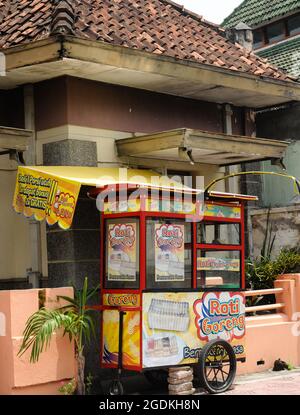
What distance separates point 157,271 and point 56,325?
1367 mm

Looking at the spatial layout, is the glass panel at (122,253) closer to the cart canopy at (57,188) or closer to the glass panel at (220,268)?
the cart canopy at (57,188)

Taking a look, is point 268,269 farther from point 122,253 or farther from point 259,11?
point 259,11

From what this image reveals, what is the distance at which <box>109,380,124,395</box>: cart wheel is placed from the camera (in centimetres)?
962

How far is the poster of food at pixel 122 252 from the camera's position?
9625 mm

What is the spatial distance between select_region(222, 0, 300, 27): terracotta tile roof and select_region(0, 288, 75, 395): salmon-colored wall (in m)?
11.3

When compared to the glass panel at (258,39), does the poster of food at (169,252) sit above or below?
below

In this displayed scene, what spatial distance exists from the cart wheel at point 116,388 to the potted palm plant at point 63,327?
1.15ft

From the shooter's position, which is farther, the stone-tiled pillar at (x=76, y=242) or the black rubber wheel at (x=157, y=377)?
the stone-tiled pillar at (x=76, y=242)

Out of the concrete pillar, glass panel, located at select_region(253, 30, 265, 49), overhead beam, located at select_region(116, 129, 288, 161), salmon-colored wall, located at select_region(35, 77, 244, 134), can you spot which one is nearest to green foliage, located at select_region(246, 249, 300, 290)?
the concrete pillar

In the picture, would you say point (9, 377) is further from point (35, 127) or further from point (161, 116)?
point (161, 116)

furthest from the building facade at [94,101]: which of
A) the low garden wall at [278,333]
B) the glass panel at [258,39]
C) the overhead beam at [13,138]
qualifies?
the glass panel at [258,39]

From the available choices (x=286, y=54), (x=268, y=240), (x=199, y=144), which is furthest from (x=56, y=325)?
(x=286, y=54)

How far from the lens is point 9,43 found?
35.9 feet

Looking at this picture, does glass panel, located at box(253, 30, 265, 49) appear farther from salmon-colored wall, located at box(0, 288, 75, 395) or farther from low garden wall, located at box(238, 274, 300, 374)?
salmon-colored wall, located at box(0, 288, 75, 395)
